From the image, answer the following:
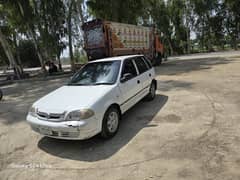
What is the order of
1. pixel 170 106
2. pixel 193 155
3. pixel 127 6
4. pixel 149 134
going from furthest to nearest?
pixel 127 6
pixel 170 106
pixel 149 134
pixel 193 155

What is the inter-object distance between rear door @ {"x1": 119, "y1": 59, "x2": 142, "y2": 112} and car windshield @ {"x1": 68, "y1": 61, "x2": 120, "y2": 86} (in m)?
0.22

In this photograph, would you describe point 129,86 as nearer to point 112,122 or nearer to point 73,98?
point 112,122

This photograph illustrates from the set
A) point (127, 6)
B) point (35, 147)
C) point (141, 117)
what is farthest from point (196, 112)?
point (127, 6)

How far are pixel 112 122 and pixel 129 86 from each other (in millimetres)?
1134

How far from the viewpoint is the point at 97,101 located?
3934 mm

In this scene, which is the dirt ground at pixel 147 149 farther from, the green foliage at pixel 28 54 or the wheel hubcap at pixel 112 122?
the green foliage at pixel 28 54

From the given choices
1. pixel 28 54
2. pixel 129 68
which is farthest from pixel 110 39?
pixel 28 54

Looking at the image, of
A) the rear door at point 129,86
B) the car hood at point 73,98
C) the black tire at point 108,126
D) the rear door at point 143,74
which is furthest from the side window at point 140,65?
the black tire at point 108,126

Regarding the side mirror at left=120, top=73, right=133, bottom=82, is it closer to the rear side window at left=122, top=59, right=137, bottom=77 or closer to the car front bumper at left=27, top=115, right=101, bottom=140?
the rear side window at left=122, top=59, right=137, bottom=77

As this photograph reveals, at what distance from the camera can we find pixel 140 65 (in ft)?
20.0

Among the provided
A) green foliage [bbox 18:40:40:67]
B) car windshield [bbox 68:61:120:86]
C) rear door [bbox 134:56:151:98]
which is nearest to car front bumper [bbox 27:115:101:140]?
car windshield [bbox 68:61:120:86]

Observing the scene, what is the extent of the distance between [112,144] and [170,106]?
2.47 m

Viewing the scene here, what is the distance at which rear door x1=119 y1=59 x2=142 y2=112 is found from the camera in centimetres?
480

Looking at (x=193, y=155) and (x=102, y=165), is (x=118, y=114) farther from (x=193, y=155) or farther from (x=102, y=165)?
(x=193, y=155)
